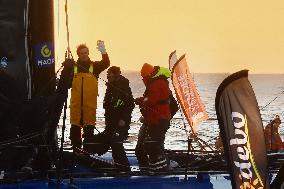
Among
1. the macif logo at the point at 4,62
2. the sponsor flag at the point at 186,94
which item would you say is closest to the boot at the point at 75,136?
the macif logo at the point at 4,62

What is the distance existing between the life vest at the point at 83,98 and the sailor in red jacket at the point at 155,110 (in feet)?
2.70

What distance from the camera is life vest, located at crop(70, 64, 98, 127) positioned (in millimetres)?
8078

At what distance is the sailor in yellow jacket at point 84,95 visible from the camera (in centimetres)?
809

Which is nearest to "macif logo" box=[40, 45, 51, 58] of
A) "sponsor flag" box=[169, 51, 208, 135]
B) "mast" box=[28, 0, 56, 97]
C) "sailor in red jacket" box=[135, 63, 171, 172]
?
"mast" box=[28, 0, 56, 97]

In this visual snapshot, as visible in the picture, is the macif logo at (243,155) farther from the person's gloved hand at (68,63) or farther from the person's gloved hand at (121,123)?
the person's gloved hand at (121,123)

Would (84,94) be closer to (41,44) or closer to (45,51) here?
(45,51)

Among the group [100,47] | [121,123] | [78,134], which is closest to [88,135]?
[78,134]

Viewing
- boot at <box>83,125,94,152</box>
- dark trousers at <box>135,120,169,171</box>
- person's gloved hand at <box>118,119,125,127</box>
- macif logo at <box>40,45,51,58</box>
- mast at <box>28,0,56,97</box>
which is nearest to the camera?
mast at <box>28,0,56,97</box>

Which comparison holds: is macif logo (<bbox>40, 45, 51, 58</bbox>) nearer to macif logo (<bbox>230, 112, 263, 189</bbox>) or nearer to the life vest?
the life vest

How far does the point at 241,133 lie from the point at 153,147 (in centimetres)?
260

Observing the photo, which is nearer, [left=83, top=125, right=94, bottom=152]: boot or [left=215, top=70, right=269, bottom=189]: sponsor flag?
[left=215, top=70, right=269, bottom=189]: sponsor flag

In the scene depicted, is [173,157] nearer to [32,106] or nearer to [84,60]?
[84,60]

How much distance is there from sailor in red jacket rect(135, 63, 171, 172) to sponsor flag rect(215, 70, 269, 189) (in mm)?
2313

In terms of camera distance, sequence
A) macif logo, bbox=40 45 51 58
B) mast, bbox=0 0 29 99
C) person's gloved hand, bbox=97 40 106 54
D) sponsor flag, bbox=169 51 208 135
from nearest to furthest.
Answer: mast, bbox=0 0 29 99, macif logo, bbox=40 45 51 58, person's gloved hand, bbox=97 40 106 54, sponsor flag, bbox=169 51 208 135
